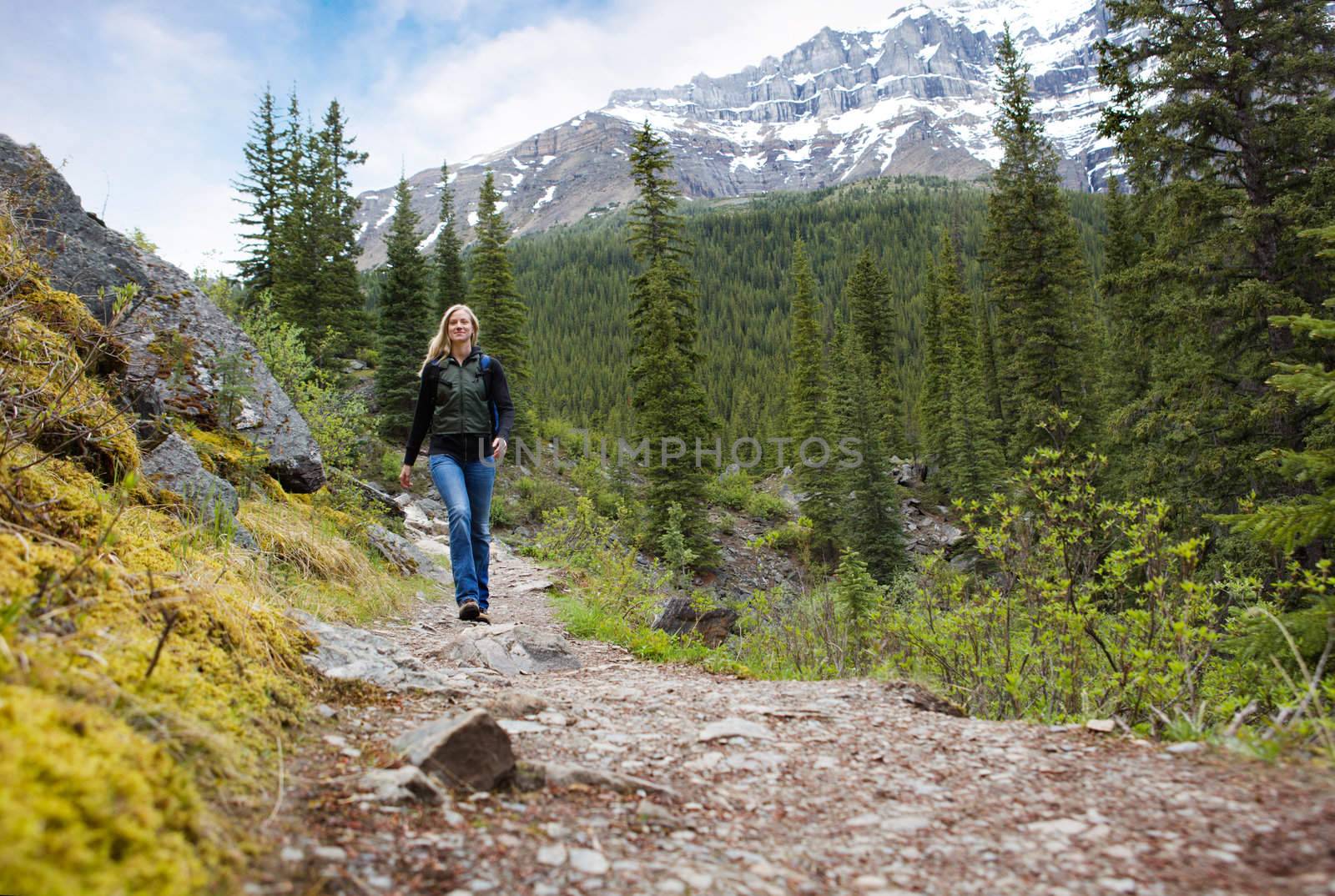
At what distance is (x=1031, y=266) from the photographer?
22078 millimetres

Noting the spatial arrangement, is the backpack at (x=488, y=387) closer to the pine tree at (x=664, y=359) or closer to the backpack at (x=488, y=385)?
the backpack at (x=488, y=385)

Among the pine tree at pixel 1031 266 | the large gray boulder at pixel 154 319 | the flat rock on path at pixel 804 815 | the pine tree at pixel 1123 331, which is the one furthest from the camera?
the pine tree at pixel 1031 266

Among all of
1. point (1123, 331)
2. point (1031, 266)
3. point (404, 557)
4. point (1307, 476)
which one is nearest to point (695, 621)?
point (404, 557)

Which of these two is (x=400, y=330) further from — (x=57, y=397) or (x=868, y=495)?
(x=57, y=397)

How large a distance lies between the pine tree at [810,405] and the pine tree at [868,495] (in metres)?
0.78

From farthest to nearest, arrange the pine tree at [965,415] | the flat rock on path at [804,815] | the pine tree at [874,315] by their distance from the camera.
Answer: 1. the pine tree at [874,315]
2. the pine tree at [965,415]
3. the flat rock on path at [804,815]

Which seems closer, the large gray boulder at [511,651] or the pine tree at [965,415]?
the large gray boulder at [511,651]

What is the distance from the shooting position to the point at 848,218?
4909 inches

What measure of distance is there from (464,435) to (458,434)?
48 mm

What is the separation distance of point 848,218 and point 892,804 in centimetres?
13382

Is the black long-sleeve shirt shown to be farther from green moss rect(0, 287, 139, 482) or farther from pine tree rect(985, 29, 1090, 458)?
pine tree rect(985, 29, 1090, 458)

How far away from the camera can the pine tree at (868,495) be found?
2711cm

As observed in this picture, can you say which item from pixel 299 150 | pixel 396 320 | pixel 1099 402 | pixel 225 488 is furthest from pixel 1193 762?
pixel 299 150

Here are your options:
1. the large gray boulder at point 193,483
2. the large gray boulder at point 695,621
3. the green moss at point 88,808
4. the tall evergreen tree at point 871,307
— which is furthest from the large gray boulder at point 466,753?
the tall evergreen tree at point 871,307
